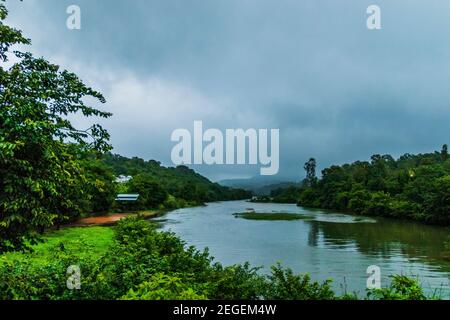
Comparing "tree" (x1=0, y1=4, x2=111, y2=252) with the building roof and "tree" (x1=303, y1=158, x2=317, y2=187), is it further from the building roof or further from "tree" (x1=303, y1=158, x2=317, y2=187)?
"tree" (x1=303, y1=158, x2=317, y2=187)

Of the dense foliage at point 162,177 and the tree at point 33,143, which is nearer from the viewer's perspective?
the tree at point 33,143

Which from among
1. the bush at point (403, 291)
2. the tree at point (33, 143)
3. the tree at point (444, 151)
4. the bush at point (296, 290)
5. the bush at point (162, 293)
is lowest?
the bush at point (296, 290)

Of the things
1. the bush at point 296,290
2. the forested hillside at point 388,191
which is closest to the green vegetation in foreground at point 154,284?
the bush at point 296,290

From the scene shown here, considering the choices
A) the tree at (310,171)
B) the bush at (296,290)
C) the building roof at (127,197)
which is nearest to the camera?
the bush at (296,290)

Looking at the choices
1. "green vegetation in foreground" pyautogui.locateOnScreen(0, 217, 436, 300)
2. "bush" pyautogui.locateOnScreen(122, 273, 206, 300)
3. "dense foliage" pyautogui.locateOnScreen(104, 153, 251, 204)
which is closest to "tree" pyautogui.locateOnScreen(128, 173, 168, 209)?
"dense foliage" pyautogui.locateOnScreen(104, 153, 251, 204)

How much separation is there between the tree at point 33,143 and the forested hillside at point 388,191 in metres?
35.6

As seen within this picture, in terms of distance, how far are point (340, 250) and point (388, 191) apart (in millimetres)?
36680

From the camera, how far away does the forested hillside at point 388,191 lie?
37.1 meters

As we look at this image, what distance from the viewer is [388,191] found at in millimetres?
54688

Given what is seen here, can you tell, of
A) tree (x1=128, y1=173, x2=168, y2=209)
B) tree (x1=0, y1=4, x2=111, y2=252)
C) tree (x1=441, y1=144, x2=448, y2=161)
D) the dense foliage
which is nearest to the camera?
tree (x1=0, y1=4, x2=111, y2=252)

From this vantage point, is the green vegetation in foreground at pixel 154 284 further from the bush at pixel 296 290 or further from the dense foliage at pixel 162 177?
the dense foliage at pixel 162 177

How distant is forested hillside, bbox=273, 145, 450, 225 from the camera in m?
37.1

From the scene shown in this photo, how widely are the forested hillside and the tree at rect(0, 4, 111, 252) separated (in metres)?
35.6
